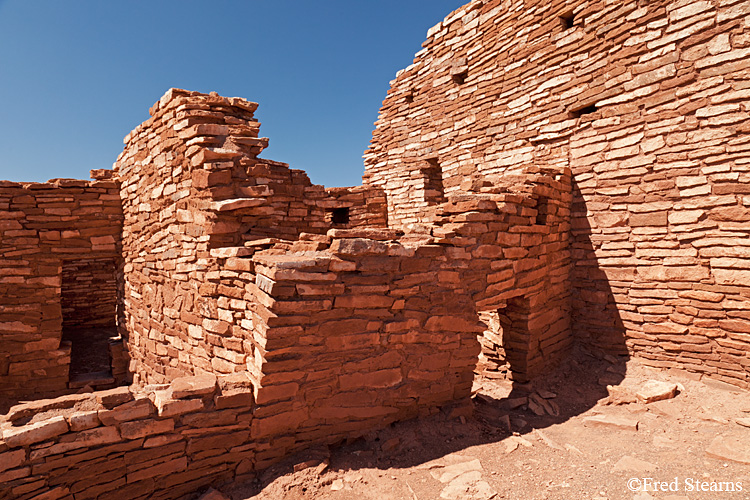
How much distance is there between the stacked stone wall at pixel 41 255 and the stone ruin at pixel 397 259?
1.4 inches

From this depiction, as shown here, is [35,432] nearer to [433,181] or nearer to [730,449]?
[730,449]

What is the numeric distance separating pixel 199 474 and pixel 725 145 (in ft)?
21.2

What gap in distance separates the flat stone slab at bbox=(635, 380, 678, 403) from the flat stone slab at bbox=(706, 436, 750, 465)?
95cm

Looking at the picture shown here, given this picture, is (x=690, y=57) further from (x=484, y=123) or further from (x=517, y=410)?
(x=517, y=410)

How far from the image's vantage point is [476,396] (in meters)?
4.93

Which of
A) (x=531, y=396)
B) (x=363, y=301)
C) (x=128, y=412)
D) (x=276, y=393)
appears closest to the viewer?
(x=128, y=412)

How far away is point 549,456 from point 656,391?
2.06 meters

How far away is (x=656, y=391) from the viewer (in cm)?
464

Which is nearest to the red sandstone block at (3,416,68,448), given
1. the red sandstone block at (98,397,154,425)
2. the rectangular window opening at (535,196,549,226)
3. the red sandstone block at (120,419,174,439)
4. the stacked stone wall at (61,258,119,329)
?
the red sandstone block at (98,397,154,425)

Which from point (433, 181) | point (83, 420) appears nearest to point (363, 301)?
point (83, 420)

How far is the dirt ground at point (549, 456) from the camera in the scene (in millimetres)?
3053

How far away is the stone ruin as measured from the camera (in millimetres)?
3336

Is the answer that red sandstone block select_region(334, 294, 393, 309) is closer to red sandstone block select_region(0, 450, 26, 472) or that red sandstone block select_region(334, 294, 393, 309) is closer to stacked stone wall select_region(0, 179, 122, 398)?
red sandstone block select_region(0, 450, 26, 472)

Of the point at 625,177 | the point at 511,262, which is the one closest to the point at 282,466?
the point at 511,262
